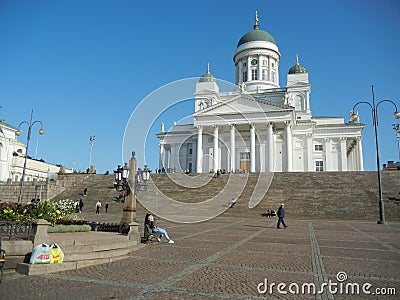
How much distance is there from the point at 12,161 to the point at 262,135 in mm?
50305

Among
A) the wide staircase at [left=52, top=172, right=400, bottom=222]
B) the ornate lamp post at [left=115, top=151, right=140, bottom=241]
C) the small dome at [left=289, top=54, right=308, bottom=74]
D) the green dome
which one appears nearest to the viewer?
the ornate lamp post at [left=115, top=151, right=140, bottom=241]

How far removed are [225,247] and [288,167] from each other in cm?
4086

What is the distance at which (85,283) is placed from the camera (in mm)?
6473

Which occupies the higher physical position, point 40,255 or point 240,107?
point 240,107

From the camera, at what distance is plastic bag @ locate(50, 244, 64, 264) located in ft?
24.6

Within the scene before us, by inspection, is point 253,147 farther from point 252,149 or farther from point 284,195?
point 284,195

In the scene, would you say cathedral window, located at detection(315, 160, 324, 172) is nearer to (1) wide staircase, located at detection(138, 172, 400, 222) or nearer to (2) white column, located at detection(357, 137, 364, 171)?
(2) white column, located at detection(357, 137, 364, 171)

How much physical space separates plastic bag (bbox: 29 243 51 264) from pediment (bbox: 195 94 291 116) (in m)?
46.3

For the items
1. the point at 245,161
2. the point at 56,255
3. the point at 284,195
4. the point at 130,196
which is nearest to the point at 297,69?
the point at 245,161

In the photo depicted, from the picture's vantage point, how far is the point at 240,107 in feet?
174

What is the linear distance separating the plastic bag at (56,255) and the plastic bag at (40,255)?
8cm


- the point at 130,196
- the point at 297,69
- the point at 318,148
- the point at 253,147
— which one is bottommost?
the point at 130,196

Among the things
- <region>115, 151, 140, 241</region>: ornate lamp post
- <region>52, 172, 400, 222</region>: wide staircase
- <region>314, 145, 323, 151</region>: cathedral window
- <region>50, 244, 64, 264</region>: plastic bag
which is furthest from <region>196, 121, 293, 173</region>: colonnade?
<region>50, 244, 64, 264</region>: plastic bag

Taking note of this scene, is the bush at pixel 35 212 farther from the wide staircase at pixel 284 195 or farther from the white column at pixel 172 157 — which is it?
the white column at pixel 172 157
